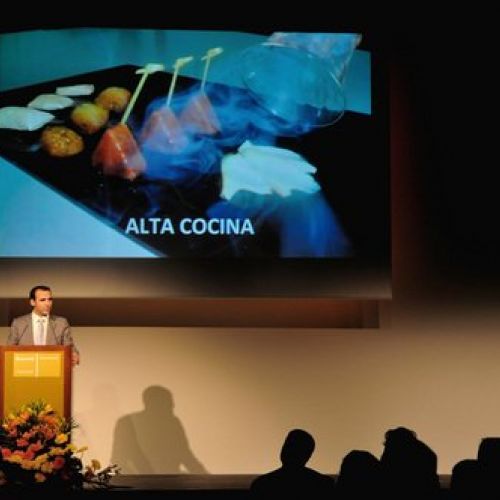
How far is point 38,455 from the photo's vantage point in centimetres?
447

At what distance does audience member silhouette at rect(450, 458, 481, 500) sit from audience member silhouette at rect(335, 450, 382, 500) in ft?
0.89

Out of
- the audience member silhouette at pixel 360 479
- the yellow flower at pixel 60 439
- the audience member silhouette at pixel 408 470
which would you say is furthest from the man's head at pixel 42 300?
the audience member silhouette at pixel 360 479

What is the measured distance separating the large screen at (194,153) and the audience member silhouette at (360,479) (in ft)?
11.3

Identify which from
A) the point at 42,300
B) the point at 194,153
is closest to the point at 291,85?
the point at 194,153

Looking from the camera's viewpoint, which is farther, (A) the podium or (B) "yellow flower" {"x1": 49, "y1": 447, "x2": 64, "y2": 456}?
(A) the podium

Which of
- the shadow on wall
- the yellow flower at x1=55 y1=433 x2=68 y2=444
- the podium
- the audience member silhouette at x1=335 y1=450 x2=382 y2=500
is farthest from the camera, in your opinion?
the shadow on wall

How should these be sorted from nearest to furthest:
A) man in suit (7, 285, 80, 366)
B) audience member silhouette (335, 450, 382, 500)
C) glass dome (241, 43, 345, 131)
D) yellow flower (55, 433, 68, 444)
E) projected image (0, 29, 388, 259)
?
1. audience member silhouette (335, 450, 382, 500)
2. yellow flower (55, 433, 68, 444)
3. man in suit (7, 285, 80, 366)
4. projected image (0, 29, 388, 259)
5. glass dome (241, 43, 345, 131)

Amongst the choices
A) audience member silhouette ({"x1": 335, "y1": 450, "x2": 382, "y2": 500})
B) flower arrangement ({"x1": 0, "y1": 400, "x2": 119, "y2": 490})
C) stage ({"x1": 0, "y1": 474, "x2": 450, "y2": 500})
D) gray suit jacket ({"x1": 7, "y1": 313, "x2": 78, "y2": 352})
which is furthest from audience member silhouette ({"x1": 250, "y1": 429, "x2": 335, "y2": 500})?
gray suit jacket ({"x1": 7, "y1": 313, "x2": 78, "y2": 352})

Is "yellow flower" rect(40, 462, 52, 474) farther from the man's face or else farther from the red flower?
the man's face

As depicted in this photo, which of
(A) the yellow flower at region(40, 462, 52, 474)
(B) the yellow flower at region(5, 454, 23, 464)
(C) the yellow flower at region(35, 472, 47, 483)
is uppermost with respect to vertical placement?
(B) the yellow flower at region(5, 454, 23, 464)

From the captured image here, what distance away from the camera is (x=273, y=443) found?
735cm

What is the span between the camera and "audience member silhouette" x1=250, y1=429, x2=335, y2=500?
3.69 metres

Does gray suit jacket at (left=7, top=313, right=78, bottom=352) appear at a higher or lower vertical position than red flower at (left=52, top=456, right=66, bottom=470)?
higher

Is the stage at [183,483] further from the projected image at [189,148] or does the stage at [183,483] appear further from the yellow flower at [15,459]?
the yellow flower at [15,459]
